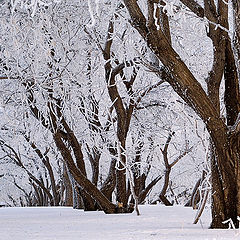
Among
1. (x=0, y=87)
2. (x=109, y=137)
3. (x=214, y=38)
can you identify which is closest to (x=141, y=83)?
(x=109, y=137)

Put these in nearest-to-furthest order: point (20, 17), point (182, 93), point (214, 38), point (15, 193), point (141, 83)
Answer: point (182, 93) → point (214, 38) → point (20, 17) → point (141, 83) → point (15, 193)

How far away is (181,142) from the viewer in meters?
11.5

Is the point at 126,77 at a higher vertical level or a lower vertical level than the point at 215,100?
higher

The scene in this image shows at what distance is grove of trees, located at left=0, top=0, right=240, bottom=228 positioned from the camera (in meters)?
3.97

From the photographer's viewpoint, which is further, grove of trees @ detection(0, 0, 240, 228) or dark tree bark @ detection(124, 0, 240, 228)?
grove of trees @ detection(0, 0, 240, 228)

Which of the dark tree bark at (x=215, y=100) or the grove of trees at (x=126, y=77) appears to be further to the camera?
the grove of trees at (x=126, y=77)

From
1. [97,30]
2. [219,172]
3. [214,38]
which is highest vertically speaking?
[97,30]

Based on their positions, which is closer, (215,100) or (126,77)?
(215,100)

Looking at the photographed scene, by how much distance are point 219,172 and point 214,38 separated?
4.18 feet

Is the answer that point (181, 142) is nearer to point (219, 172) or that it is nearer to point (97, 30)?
point (97, 30)

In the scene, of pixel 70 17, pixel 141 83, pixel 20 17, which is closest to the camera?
pixel 20 17

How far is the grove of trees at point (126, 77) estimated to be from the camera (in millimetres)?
3973

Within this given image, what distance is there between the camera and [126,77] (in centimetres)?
855

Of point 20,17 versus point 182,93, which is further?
point 20,17
